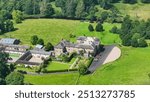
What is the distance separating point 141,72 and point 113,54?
16.9 feet

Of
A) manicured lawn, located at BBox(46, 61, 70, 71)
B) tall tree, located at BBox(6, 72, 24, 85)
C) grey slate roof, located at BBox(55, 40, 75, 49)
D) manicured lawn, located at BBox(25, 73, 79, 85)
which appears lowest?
manicured lawn, located at BBox(46, 61, 70, 71)

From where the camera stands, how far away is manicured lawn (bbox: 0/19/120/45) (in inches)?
1409

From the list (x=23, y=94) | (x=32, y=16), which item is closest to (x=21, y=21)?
(x=32, y=16)

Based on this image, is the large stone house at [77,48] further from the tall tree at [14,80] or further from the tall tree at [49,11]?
the tall tree at [49,11]

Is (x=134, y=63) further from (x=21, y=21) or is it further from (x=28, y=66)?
(x=21, y=21)

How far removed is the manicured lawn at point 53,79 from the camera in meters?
24.3

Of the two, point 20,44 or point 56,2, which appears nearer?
point 20,44

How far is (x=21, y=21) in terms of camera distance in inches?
1651

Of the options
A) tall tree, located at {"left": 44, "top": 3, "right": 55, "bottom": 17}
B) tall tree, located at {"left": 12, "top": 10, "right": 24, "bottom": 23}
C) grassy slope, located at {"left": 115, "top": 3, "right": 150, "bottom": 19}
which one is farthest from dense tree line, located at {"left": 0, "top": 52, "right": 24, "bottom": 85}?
grassy slope, located at {"left": 115, "top": 3, "right": 150, "bottom": 19}

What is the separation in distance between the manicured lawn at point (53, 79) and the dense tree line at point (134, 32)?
10.1m

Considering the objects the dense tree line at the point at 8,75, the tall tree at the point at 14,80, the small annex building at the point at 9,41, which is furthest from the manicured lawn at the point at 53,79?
the small annex building at the point at 9,41

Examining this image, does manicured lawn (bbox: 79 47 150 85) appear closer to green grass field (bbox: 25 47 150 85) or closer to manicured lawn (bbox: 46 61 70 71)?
green grass field (bbox: 25 47 150 85)

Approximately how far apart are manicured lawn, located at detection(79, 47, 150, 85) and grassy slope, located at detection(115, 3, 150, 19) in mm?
14670

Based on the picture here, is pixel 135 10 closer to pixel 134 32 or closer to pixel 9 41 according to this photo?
pixel 134 32
